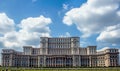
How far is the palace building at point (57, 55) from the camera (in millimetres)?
159250

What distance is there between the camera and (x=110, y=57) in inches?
5979

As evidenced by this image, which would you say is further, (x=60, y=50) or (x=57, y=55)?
(x=60, y=50)

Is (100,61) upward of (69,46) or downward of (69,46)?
downward

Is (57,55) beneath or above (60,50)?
beneath

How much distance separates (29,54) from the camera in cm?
16550

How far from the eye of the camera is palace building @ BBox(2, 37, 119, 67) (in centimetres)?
15925

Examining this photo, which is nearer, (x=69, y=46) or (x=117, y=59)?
(x=117, y=59)

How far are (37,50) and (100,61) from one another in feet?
159

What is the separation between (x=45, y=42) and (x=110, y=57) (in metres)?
48.4

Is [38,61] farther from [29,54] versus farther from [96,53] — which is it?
[96,53]

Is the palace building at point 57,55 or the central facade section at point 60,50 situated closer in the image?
the palace building at point 57,55

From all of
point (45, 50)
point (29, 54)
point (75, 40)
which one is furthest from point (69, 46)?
point (29, 54)

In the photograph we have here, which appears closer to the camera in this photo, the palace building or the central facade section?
the palace building

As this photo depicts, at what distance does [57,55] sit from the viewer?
160125mm
